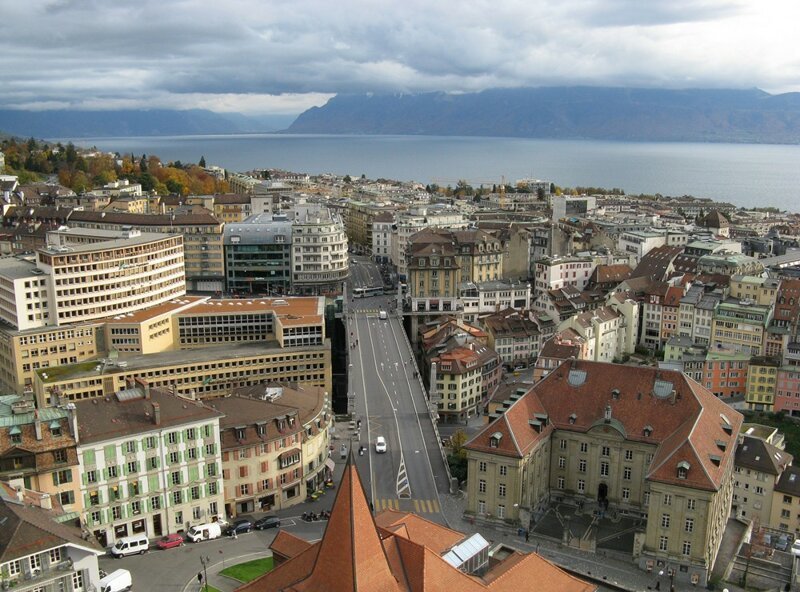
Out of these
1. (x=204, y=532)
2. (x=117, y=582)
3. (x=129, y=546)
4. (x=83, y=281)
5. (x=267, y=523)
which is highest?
(x=83, y=281)

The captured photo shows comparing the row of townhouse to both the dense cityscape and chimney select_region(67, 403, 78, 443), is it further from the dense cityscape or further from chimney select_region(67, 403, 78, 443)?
the dense cityscape

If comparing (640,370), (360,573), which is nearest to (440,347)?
(640,370)

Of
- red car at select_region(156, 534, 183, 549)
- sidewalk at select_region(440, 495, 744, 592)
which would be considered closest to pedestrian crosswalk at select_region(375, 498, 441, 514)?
sidewalk at select_region(440, 495, 744, 592)

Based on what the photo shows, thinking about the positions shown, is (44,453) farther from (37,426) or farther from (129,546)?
(129,546)

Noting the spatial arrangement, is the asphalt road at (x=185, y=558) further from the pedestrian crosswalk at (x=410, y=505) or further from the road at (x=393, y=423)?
the road at (x=393, y=423)

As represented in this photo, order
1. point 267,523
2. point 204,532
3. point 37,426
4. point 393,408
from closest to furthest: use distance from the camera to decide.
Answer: point 37,426
point 204,532
point 267,523
point 393,408

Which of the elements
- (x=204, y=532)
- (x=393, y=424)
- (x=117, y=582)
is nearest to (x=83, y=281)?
(x=393, y=424)
